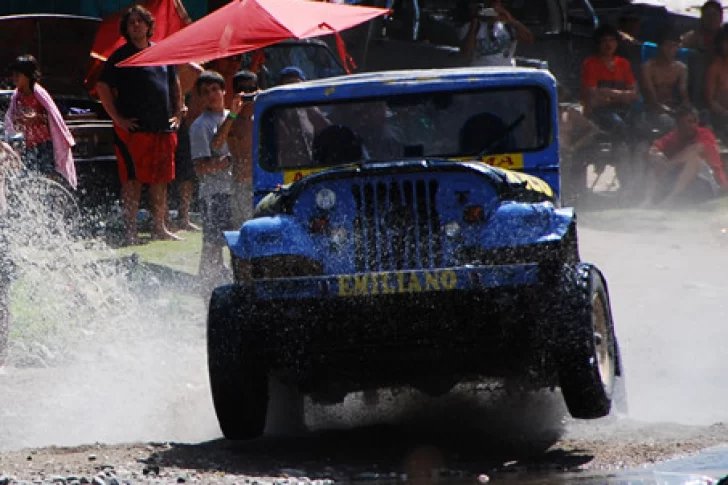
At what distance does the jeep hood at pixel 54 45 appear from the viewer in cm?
1390

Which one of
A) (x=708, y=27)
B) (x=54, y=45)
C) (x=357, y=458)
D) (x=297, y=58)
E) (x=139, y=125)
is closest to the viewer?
(x=357, y=458)

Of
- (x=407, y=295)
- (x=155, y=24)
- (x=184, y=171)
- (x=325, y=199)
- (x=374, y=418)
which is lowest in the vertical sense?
(x=374, y=418)

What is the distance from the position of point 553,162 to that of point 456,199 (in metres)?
1.13

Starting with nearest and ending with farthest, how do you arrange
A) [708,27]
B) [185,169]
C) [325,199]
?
[325,199], [185,169], [708,27]

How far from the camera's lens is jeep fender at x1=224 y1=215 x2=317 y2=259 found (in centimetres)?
618

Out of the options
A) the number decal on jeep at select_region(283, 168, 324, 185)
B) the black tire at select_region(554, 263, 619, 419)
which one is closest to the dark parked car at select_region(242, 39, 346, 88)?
the number decal on jeep at select_region(283, 168, 324, 185)

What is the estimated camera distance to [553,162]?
7.20m

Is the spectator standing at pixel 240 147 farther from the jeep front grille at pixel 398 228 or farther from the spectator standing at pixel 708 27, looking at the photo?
the spectator standing at pixel 708 27

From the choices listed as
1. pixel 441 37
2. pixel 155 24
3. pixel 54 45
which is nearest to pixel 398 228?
pixel 155 24

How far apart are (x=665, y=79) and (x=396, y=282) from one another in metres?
10.1

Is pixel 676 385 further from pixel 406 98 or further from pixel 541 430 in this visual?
pixel 406 98

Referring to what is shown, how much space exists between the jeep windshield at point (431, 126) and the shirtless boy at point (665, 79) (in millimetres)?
8321

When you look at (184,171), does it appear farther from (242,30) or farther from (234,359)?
(234,359)

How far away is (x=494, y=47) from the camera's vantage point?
14.3 metres
